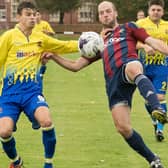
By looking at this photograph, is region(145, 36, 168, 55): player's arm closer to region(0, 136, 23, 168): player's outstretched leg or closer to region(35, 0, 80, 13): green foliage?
region(0, 136, 23, 168): player's outstretched leg

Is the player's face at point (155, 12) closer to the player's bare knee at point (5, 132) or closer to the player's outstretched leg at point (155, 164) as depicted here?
the player's outstretched leg at point (155, 164)

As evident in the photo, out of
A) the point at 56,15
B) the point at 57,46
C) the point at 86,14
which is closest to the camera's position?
the point at 57,46

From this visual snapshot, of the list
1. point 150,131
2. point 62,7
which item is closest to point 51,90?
point 150,131

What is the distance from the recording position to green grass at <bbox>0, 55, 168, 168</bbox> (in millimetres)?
9781

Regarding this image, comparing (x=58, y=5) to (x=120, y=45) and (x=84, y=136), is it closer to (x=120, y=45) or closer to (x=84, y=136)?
(x=84, y=136)

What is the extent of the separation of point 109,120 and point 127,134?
16.6ft

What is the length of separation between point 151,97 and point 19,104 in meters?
1.91

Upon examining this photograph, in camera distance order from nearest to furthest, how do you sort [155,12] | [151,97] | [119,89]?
[151,97] → [119,89] → [155,12]

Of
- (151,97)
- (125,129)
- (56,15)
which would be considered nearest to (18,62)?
(125,129)

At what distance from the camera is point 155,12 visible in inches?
459

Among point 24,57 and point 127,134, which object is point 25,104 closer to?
point 24,57

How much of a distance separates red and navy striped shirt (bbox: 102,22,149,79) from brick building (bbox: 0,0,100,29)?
69410mm

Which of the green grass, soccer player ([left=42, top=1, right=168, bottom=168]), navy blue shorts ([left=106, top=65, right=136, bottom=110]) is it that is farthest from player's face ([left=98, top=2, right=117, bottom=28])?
the green grass

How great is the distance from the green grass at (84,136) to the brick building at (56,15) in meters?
61.5
